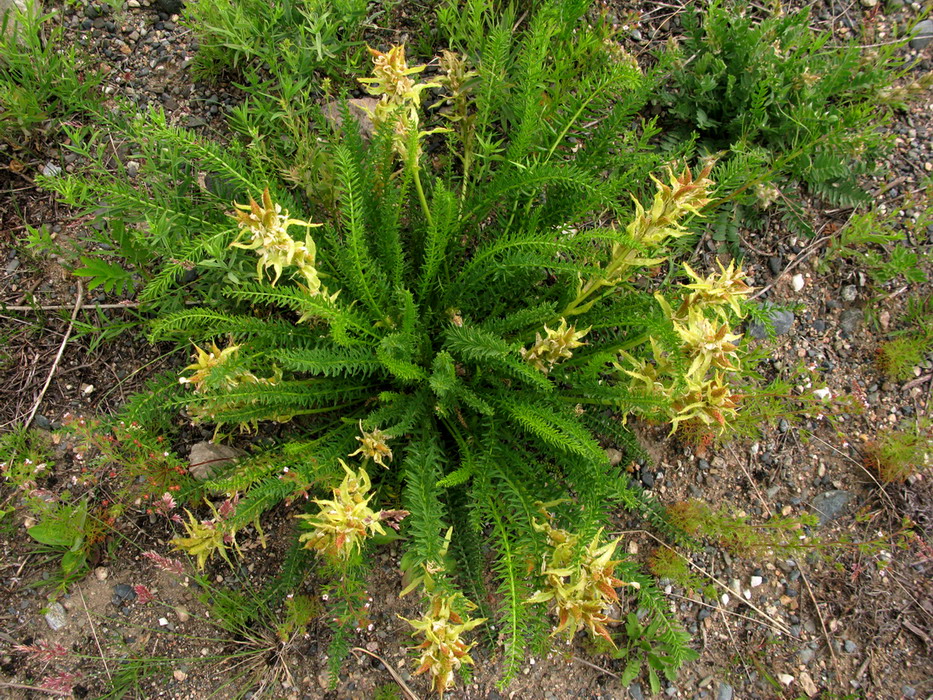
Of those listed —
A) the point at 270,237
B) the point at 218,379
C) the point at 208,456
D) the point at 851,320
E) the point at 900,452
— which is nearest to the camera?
the point at 270,237

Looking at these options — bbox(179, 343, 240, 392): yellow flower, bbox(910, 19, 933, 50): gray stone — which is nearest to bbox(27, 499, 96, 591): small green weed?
bbox(179, 343, 240, 392): yellow flower

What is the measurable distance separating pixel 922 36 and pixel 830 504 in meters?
2.51

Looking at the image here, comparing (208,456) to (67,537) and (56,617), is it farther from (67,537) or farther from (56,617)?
(56,617)

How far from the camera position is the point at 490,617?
8.09 feet

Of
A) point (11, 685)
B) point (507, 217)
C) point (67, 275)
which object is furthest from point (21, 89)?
point (11, 685)

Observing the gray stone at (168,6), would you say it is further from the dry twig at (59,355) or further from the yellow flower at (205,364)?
the yellow flower at (205,364)

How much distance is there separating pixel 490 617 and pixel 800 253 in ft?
7.31

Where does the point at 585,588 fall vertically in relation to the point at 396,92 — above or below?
below

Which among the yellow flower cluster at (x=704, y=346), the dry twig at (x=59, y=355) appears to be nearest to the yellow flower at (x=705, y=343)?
the yellow flower cluster at (x=704, y=346)

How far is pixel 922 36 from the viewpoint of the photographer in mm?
3449

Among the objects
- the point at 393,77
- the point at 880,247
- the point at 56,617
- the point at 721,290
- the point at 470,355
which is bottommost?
the point at 56,617

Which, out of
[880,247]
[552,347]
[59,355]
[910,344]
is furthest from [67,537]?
[880,247]

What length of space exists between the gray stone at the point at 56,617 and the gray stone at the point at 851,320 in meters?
3.56

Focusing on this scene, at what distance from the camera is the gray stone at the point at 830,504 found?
2.90m
